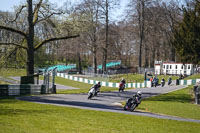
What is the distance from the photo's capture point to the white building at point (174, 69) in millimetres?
49844

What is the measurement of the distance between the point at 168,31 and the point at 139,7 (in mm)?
13450

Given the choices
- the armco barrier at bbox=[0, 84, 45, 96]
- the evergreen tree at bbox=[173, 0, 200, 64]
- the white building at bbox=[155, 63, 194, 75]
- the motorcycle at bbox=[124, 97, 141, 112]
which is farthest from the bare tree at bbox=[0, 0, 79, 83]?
the white building at bbox=[155, 63, 194, 75]

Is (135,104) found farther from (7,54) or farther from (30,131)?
(7,54)

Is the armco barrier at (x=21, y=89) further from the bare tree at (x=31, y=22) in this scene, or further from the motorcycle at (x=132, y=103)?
the motorcycle at (x=132, y=103)

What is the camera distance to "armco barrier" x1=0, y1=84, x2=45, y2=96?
81.8 ft

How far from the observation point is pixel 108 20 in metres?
50.0

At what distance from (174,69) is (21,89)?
3300 centimetres

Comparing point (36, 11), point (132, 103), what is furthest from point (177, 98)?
point (36, 11)

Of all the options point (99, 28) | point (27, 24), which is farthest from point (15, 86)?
point (99, 28)

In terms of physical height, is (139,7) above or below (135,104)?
above

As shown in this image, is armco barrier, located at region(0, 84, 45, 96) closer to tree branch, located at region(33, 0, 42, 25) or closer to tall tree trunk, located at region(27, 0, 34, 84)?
tall tree trunk, located at region(27, 0, 34, 84)

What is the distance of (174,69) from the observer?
171 ft

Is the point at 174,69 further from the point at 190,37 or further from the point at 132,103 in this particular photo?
the point at 132,103

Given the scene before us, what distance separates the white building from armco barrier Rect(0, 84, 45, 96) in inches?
1177
